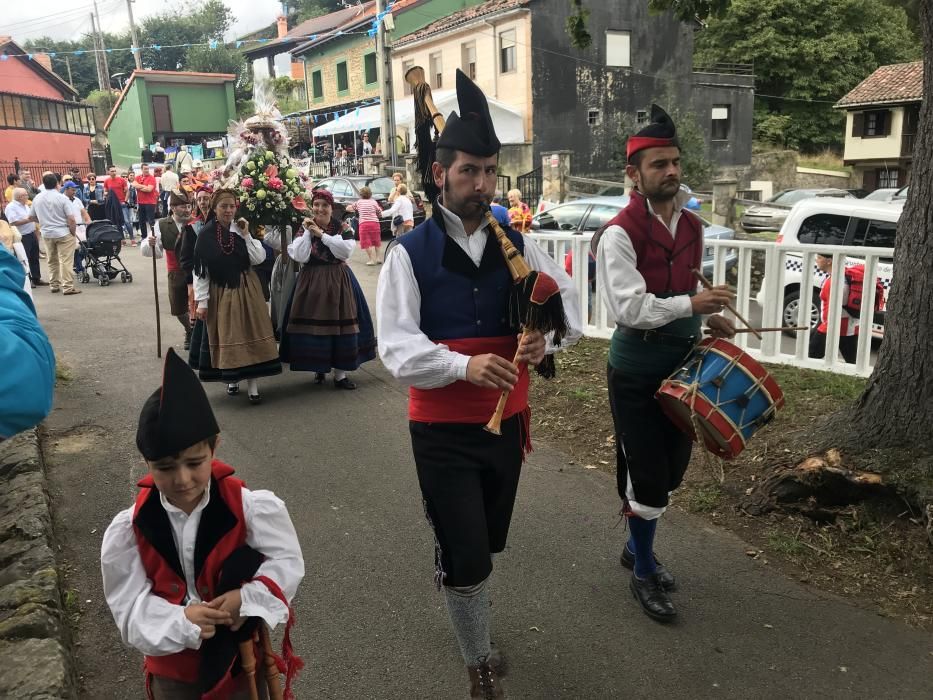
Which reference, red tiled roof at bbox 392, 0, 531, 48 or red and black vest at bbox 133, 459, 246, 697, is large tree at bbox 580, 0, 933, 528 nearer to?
red and black vest at bbox 133, 459, 246, 697

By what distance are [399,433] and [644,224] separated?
330cm

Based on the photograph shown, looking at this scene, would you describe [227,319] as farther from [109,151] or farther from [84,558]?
[109,151]

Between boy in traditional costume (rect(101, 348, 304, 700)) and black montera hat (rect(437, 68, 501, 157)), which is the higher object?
black montera hat (rect(437, 68, 501, 157))

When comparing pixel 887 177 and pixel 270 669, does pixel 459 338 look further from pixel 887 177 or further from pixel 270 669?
pixel 887 177

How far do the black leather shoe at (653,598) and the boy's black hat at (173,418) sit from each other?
87.9 inches

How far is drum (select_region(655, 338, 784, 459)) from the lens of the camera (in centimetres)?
312

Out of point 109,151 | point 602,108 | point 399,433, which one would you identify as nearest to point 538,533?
point 399,433

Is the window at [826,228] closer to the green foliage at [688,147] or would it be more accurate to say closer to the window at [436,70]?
the green foliage at [688,147]

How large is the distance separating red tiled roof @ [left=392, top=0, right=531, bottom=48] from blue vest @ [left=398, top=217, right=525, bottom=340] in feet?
88.2

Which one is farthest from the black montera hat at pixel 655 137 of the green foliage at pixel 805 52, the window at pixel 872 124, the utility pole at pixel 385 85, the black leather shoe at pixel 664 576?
the green foliage at pixel 805 52

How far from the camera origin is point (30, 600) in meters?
3.28

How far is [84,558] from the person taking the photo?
4.20 metres

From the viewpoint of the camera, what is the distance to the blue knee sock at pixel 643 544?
352cm

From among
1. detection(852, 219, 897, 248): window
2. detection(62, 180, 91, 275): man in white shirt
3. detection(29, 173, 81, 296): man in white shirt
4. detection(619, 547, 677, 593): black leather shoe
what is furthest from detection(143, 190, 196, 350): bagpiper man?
detection(852, 219, 897, 248): window
